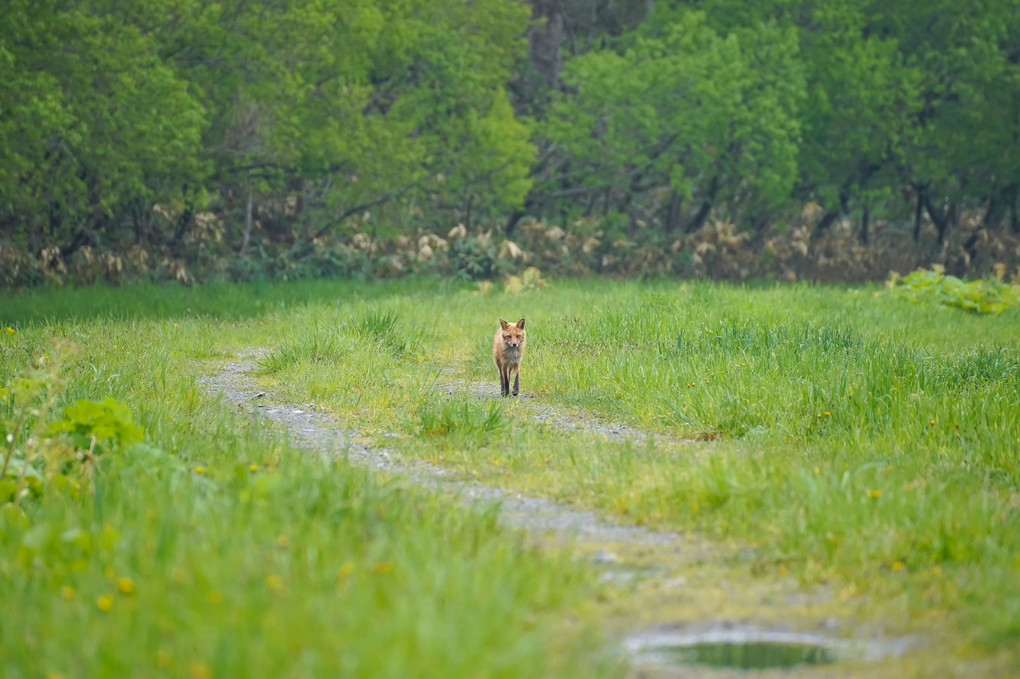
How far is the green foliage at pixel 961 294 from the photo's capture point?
758 inches

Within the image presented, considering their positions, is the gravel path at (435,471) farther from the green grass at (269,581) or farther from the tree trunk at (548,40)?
the tree trunk at (548,40)

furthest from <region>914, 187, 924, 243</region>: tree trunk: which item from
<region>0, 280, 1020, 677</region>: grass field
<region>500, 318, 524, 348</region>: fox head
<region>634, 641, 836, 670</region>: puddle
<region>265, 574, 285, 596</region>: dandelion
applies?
<region>265, 574, 285, 596</region>: dandelion

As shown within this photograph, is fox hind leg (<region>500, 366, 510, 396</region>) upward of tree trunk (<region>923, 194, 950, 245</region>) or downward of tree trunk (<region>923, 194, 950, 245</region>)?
downward

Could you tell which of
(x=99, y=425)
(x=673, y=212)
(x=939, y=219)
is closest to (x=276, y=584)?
(x=99, y=425)

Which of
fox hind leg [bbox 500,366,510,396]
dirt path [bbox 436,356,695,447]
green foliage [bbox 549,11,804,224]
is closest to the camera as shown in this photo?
dirt path [bbox 436,356,695,447]

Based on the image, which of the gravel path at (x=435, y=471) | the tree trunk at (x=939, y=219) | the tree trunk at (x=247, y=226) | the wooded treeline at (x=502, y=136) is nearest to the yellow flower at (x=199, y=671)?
the gravel path at (x=435, y=471)

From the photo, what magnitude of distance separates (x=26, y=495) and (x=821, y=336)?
8.74 metres

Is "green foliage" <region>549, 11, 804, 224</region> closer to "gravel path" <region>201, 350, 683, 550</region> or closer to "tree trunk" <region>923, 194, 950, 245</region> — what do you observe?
"tree trunk" <region>923, 194, 950, 245</region>

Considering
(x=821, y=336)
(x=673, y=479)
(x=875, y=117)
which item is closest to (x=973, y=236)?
(x=875, y=117)

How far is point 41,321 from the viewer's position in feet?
56.0

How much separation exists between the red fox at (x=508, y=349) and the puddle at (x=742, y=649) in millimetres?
6041

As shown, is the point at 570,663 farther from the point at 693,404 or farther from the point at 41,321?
the point at 41,321

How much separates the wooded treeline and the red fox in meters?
12.4

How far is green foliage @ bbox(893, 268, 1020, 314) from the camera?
63.2 ft
